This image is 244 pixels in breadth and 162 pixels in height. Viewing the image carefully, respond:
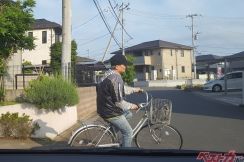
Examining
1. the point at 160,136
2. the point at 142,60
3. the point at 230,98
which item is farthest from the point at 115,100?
the point at 142,60

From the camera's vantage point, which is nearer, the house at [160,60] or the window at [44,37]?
the window at [44,37]

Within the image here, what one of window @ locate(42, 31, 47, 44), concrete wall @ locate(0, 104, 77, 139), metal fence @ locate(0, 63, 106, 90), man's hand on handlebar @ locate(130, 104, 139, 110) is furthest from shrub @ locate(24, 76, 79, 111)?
window @ locate(42, 31, 47, 44)

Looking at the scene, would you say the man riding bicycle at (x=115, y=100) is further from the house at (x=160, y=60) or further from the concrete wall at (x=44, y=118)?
the house at (x=160, y=60)

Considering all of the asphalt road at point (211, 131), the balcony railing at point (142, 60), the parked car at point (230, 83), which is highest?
the balcony railing at point (142, 60)

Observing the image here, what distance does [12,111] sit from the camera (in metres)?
12.0

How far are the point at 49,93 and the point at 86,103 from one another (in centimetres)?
692

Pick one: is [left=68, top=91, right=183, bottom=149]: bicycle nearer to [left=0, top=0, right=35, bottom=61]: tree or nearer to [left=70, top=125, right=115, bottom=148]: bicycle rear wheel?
[left=70, top=125, right=115, bottom=148]: bicycle rear wheel

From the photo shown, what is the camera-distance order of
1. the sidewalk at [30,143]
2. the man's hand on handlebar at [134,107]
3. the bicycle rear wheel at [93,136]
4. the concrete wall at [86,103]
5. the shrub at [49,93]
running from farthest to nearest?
the concrete wall at [86,103] → the shrub at [49,93] → the sidewalk at [30,143] → the man's hand on handlebar at [134,107] → the bicycle rear wheel at [93,136]

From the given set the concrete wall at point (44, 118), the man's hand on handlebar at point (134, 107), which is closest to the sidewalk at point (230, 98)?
the concrete wall at point (44, 118)

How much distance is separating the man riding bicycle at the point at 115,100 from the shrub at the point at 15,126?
12.1 ft

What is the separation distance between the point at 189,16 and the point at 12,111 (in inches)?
2984

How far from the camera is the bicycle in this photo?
8.48 meters

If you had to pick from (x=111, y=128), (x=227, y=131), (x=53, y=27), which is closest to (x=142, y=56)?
(x=53, y=27)

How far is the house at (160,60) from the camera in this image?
282 feet
